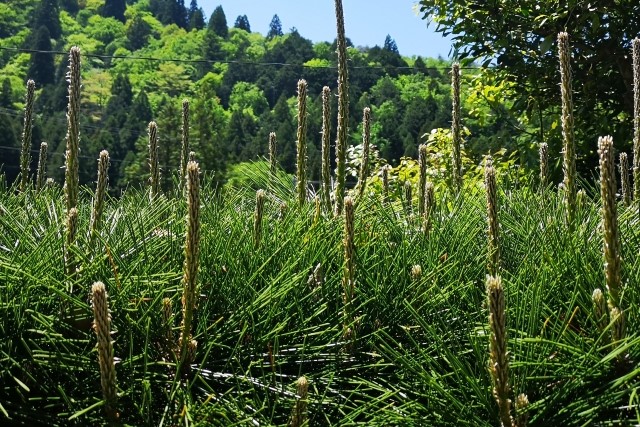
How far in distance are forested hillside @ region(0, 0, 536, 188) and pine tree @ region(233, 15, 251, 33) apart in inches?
6.5

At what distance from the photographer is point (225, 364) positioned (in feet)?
3.98

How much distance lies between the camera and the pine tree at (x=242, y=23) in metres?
114

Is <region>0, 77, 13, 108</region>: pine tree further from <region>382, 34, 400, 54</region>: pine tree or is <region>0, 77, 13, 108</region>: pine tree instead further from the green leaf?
the green leaf

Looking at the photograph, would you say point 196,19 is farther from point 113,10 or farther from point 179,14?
point 113,10

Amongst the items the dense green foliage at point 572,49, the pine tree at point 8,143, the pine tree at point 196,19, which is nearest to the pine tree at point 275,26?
the pine tree at point 196,19

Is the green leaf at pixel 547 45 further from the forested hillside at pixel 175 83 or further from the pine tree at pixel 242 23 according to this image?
the pine tree at pixel 242 23

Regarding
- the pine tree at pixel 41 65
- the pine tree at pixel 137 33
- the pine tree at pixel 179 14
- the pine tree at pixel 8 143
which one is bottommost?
the pine tree at pixel 8 143

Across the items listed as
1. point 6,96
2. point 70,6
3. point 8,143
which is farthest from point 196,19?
point 8,143

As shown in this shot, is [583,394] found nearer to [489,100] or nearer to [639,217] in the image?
[639,217]

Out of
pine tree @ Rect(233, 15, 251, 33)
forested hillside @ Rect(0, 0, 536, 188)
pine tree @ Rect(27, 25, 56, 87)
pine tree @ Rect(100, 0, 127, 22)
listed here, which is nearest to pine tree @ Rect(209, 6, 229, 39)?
forested hillside @ Rect(0, 0, 536, 188)

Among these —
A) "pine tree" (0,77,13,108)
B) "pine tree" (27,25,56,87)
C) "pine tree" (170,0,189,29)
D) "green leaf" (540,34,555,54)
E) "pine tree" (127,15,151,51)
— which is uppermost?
"pine tree" (170,0,189,29)

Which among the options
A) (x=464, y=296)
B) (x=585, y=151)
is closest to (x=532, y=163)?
(x=585, y=151)

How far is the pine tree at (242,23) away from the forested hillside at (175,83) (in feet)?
0.54

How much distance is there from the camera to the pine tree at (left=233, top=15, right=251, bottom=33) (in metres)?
114
